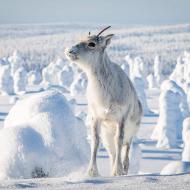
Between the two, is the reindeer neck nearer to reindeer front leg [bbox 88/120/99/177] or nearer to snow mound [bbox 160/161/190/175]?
reindeer front leg [bbox 88/120/99/177]

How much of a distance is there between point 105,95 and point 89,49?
0.72 m

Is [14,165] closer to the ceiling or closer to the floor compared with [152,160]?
closer to the ceiling

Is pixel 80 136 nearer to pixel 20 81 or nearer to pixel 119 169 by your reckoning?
pixel 119 169

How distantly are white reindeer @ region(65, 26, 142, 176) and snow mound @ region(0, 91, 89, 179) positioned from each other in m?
4.11

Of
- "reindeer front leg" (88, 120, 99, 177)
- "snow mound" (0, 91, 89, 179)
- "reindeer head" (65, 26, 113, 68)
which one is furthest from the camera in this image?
"snow mound" (0, 91, 89, 179)

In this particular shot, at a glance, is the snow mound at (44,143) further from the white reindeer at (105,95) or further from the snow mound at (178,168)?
the white reindeer at (105,95)

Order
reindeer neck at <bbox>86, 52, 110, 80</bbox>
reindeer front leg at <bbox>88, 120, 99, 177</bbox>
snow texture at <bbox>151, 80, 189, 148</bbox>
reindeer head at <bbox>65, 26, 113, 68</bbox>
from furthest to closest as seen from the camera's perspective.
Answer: snow texture at <bbox>151, 80, 189, 148</bbox>
reindeer front leg at <bbox>88, 120, 99, 177</bbox>
reindeer neck at <bbox>86, 52, 110, 80</bbox>
reindeer head at <bbox>65, 26, 113, 68</bbox>

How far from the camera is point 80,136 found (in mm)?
14531

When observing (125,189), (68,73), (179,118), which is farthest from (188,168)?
(68,73)

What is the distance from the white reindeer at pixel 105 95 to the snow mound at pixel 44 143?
411cm

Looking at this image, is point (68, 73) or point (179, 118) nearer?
point (179, 118)

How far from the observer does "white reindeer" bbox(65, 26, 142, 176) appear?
9258 mm

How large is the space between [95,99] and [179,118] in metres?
49.9

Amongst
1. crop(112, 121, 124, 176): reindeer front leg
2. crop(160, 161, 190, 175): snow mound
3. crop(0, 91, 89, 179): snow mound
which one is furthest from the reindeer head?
crop(160, 161, 190, 175): snow mound
